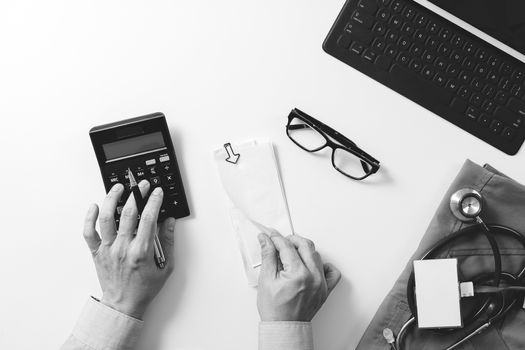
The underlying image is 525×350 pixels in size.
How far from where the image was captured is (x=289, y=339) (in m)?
0.83

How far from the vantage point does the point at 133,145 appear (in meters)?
0.87

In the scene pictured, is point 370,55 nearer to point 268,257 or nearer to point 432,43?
point 432,43

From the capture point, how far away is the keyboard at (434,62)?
0.90 meters

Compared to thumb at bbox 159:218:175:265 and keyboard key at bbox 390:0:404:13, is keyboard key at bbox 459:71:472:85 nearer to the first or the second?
keyboard key at bbox 390:0:404:13

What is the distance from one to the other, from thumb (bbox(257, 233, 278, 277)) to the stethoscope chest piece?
323 mm

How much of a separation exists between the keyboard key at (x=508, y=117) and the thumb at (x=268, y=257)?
465mm

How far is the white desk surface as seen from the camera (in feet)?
2.91

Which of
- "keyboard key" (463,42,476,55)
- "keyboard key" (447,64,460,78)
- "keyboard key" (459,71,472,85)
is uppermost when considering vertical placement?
"keyboard key" (463,42,476,55)

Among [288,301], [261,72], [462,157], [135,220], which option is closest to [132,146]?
[135,220]

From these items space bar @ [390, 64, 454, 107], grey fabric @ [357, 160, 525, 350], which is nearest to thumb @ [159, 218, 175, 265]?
grey fabric @ [357, 160, 525, 350]

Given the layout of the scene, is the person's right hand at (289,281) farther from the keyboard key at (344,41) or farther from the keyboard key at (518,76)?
the keyboard key at (518,76)

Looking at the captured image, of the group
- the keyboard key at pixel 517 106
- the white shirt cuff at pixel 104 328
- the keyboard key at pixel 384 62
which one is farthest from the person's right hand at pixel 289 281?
the keyboard key at pixel 517 106

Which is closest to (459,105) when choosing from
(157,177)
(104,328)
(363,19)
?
(363,19)

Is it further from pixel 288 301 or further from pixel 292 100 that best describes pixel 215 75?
pixel 288 301
